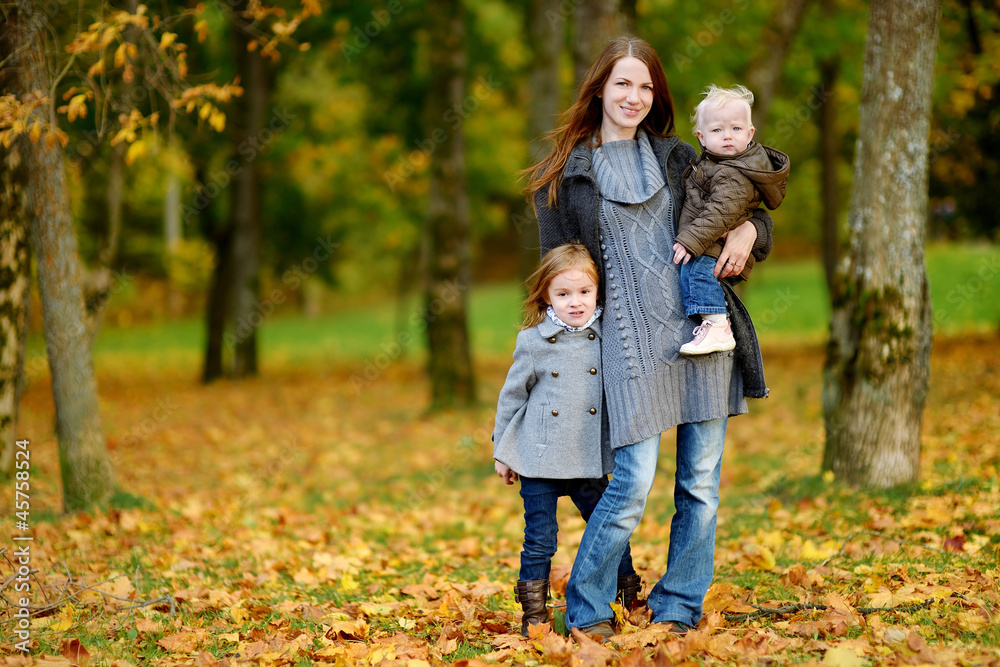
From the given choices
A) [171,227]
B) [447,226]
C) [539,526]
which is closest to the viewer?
[539,526]

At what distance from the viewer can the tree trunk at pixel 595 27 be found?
24.6 feet

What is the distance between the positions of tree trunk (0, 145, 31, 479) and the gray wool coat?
15.7 feet

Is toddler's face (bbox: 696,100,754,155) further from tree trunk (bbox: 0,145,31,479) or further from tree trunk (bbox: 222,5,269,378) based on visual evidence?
tree trunk (bbox: 222,5,269,378)

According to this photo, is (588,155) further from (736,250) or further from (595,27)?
(595,27)

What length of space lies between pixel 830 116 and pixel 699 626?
39.4ft

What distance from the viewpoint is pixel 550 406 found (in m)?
3.38

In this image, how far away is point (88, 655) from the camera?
345cm

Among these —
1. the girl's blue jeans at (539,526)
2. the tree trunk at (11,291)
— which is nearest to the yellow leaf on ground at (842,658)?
the girl's blue jeans at (539,526)

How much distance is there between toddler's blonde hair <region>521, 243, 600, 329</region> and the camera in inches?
132

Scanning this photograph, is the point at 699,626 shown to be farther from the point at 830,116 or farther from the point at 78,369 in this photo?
the point at 830,116

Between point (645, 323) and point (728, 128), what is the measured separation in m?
0.82

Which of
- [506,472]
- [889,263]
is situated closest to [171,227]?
[889,263]

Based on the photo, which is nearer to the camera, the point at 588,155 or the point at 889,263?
the point at 588,155

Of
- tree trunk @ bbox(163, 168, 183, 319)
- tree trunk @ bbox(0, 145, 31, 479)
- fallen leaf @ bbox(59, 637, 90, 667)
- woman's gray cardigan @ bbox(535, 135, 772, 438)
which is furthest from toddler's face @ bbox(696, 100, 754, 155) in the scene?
tree trunk @ bbox(163, 168, 183, 319)
